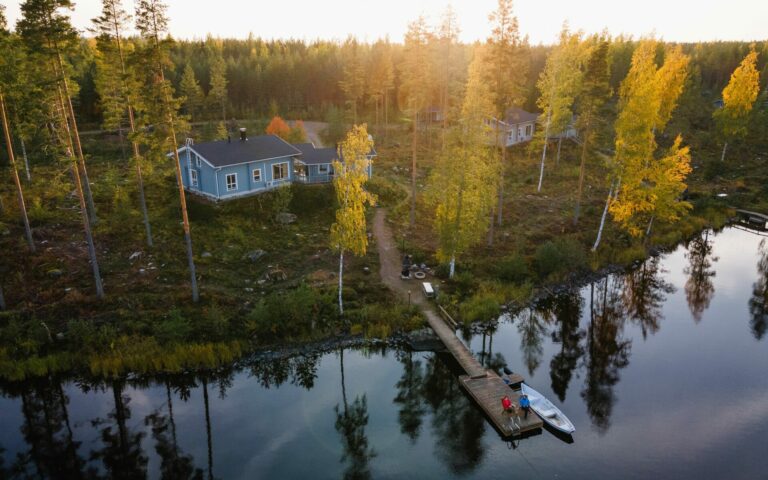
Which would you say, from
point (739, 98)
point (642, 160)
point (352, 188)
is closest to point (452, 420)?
point (352, 188)

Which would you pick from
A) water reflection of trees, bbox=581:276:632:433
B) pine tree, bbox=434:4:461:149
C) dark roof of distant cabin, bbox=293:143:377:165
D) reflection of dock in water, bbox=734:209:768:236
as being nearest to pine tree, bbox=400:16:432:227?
pine tree, bbox=434:4:461:149

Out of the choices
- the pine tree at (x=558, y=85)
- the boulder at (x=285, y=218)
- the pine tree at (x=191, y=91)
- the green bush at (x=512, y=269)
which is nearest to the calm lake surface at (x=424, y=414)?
the green bush at (x=512, y=269)

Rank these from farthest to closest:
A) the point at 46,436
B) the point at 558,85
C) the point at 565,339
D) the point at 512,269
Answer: the point at 558,85, the point at 512,269, the point at 565,339, the point at 46,436

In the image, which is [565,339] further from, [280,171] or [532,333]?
[280,171]

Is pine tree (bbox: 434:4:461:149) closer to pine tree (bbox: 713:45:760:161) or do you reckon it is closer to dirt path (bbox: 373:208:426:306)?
dirt path (bbox: 373:208:426:306)

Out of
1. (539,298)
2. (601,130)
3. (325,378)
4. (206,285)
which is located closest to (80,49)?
(206,285)

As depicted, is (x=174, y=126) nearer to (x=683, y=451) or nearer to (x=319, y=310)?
(x=319, y=310)

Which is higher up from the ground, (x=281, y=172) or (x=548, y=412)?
(x=281, y=172)
